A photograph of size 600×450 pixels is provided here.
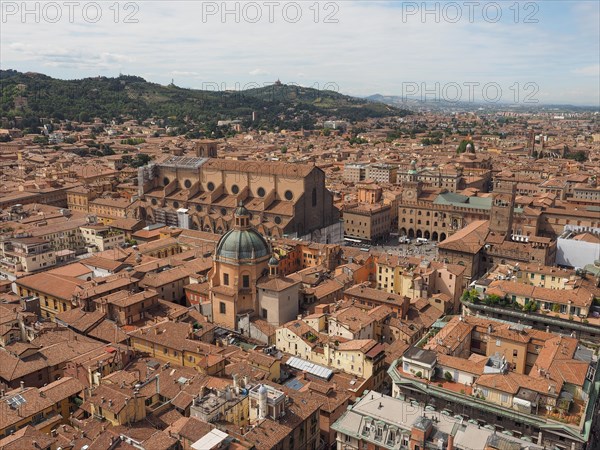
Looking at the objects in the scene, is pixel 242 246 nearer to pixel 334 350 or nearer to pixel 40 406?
pixel 334 350

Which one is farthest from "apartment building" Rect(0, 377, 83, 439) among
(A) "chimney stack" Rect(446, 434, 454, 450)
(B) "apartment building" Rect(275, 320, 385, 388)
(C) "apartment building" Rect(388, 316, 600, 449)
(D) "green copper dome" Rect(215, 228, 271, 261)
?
(A) "chimney stack" Rect(446, 434, 454, 450)

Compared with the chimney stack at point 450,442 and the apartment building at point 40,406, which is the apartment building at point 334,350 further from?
the apartment building at point 40,406

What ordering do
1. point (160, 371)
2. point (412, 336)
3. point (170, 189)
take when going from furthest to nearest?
1. point (170, 189)
2. point (412, 336)
3. point (160, 371)

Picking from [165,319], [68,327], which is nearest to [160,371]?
[165,319]

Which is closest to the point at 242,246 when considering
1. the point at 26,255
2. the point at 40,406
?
the point at 40,406

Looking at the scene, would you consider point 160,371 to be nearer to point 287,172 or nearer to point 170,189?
point 287,172

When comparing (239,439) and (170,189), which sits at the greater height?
(170,189)
